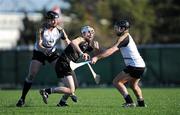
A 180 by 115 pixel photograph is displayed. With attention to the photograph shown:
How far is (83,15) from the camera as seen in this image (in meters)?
69.1

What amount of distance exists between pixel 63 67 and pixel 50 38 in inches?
50.9

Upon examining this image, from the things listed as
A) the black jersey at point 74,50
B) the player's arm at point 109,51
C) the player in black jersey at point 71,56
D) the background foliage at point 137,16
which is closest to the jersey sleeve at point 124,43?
the player's arm at point 109,51

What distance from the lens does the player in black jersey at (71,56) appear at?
671 inches

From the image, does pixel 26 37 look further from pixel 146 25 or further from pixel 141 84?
pixel 141 84

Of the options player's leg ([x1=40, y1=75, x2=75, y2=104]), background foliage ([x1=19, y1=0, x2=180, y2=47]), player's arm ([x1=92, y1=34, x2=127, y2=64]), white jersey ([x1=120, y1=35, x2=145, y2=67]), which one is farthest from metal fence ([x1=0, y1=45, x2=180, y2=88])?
background foliage ([x1=19, y1=0, x2=180, y2=47])

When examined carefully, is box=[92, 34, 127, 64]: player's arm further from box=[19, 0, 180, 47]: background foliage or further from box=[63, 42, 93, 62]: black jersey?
box=[19, 0, 180, 47]: background foliage

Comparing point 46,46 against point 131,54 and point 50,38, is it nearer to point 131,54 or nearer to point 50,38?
point 50,38

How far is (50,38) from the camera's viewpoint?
18172mm

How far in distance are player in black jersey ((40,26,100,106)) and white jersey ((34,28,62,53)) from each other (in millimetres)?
926

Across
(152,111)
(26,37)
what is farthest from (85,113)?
(26,37)

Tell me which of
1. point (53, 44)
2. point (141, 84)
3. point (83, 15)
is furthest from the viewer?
point (83, 15)

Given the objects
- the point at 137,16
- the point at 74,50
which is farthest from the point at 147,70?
the point at 137,16

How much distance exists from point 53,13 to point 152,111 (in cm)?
391

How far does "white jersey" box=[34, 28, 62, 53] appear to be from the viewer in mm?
18141
